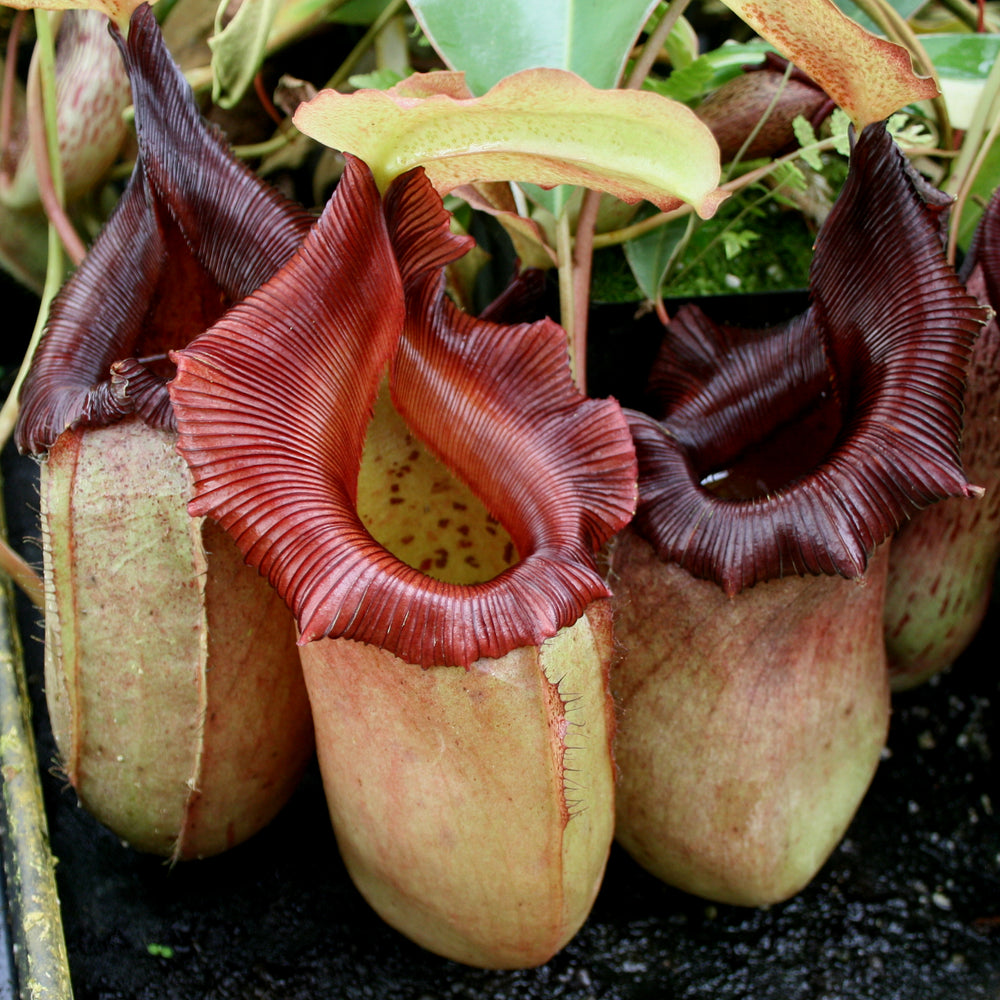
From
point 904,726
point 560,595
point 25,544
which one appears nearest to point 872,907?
point 904,726

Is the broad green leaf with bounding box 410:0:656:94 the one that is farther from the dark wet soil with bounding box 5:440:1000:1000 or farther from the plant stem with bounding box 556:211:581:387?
the dark wet soil with bounding box 5:440:1000:1000

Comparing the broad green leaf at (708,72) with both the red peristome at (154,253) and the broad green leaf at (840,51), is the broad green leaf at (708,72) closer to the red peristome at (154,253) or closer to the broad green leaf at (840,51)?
the broad green leaf at (840,51)

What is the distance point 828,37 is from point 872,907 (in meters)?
0.87

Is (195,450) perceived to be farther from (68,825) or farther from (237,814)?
(68,825)

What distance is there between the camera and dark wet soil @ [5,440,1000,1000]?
2.79 feet

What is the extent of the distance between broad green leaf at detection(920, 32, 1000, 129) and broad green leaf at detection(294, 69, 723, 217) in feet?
1.85

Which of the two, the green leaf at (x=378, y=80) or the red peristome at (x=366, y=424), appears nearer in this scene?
the red peristome at (x=366, y=424)

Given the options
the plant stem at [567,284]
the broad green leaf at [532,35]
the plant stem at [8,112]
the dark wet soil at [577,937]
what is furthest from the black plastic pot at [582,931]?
Answer: the plant stem at [8,112]

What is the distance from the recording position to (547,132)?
21.2 inches

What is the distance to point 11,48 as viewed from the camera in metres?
1.18

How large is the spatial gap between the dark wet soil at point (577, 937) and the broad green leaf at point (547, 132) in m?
0.73

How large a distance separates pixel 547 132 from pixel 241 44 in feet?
1.72

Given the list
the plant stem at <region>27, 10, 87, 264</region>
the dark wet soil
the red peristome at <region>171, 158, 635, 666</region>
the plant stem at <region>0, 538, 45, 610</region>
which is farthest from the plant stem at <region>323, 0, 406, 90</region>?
the dark wet soil

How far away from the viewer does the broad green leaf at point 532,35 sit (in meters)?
0.73
